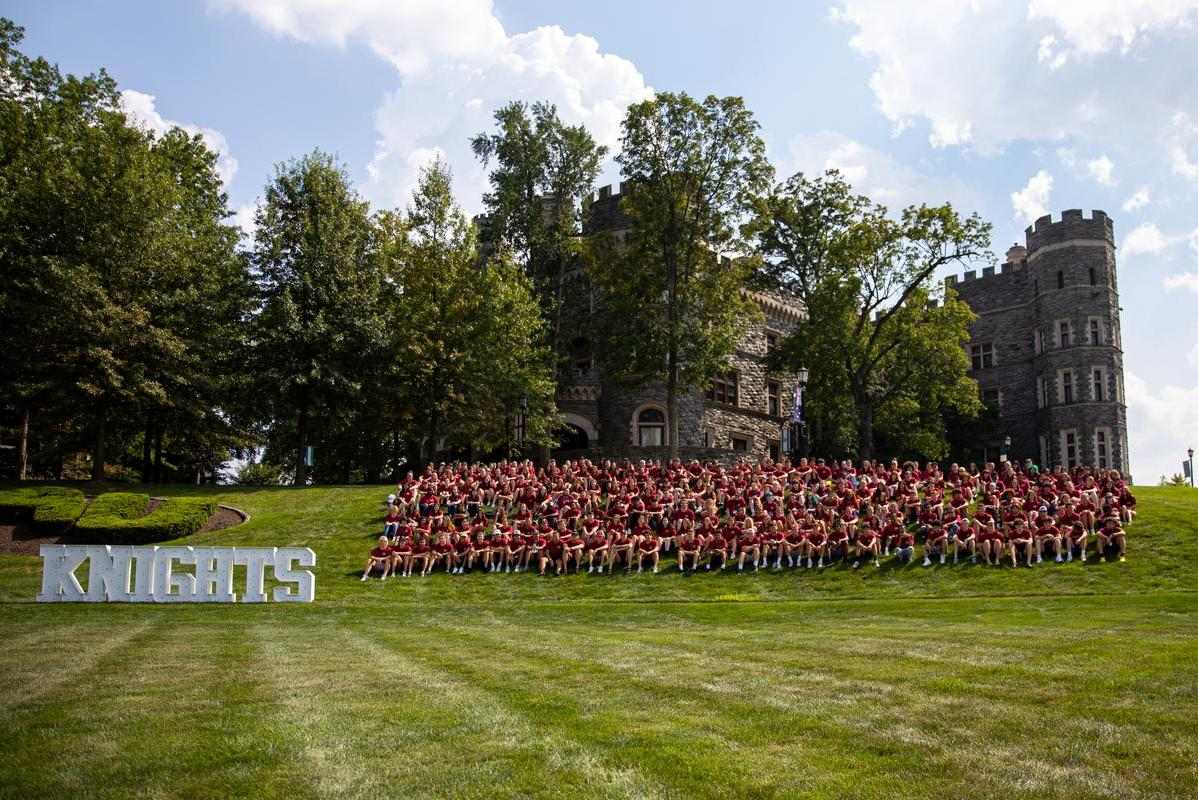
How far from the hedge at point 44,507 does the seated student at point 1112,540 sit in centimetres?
2813

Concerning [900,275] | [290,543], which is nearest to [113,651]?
[290,543]

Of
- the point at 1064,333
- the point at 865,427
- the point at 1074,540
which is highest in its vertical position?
the point at 1064,333

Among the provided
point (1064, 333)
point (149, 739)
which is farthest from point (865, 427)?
point (149, 739)

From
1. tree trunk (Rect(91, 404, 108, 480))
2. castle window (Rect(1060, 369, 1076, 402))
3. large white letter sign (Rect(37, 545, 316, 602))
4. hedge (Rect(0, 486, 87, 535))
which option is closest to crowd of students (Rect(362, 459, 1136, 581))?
large white letter sign (Rect(37, 545, 316, 602))

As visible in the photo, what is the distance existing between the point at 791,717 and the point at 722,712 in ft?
1.81

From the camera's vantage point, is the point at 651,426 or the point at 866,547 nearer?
the point at 866,547

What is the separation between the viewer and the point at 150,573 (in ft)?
61.2

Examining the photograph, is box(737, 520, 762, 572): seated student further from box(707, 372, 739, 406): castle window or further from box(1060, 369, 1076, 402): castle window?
box(1060, 369, 1076, 402): castle window

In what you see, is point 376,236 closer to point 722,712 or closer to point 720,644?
point 720,644

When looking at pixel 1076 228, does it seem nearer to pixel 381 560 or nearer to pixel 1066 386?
pixel 1066 386

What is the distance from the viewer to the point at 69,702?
25.9 ft

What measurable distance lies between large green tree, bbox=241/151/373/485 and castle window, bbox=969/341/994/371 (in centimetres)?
3993

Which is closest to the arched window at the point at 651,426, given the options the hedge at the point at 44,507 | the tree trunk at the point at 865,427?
the tree trunk at the point at 865,427

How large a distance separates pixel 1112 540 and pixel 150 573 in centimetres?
2060
